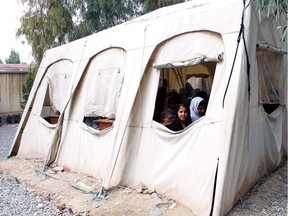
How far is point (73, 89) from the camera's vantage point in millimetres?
6605

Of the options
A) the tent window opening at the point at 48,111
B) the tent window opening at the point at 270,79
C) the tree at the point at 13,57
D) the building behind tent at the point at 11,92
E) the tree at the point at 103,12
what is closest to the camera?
A: the tent window opening at the point at 270,79

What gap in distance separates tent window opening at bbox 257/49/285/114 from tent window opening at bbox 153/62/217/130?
135cm

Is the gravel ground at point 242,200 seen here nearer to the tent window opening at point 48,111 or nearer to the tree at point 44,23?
the tent window opening at point 48,111

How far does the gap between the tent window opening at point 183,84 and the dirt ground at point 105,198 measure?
1557 millimetres

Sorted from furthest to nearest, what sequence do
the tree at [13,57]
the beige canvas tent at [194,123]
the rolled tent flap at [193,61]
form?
the tree at [13,57] → the rolled tent flap at [193,61] → the beige canvas tent at [194,123]

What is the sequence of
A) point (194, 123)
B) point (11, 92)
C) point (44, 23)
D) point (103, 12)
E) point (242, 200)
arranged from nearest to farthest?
point (242, 200) → point (194, 123) → point (44, 23) → point (103, 12) → point (11, 92)

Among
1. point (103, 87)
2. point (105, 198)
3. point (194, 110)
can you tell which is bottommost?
point (105, 198)

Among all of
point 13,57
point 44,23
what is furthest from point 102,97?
point 13,57

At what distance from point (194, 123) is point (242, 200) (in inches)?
46.3

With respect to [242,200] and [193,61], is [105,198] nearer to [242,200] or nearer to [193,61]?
[242,200]

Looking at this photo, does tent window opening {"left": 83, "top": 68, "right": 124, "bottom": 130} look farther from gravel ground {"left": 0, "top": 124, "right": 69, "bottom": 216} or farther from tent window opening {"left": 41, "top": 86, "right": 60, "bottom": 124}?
tent window opening {"left": 41, "top": 86, "right": 60, "bottom": 124}

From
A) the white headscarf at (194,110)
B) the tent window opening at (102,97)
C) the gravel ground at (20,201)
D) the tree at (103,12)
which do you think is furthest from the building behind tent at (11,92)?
the white headscarf at (194,110)

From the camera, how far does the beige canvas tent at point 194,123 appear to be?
3.89 meters

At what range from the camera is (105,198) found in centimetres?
475
